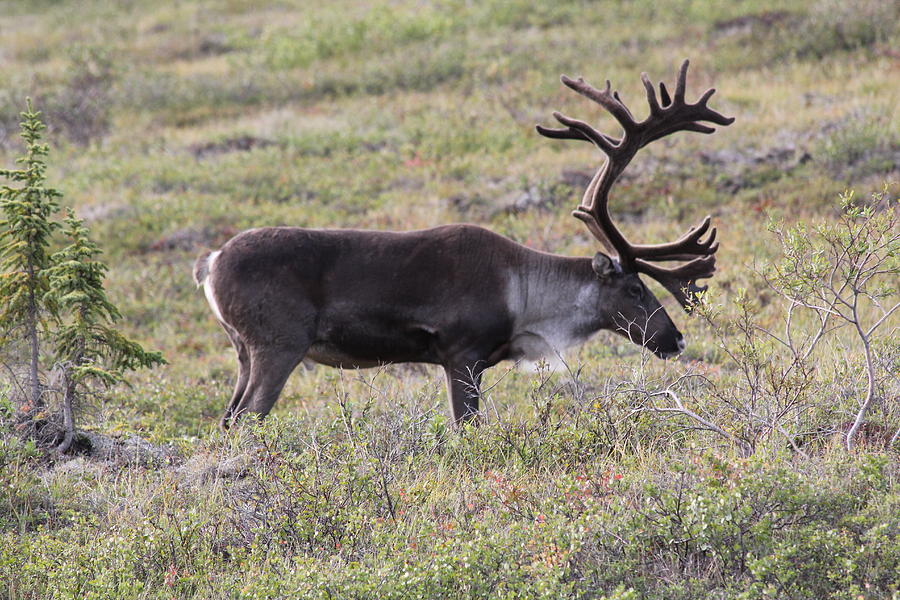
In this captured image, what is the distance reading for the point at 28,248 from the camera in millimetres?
6727

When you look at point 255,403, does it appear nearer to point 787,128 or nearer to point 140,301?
point 140,301

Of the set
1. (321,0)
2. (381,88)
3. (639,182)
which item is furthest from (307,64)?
(639,182)

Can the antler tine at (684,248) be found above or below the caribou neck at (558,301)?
above

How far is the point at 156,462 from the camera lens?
21.4 ft

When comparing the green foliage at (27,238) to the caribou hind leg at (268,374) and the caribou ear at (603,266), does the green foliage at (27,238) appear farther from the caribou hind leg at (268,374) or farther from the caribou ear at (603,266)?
the caribou ear at (603,266)

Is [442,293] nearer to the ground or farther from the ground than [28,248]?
nearer to the ground

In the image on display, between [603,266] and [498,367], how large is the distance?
1.91m

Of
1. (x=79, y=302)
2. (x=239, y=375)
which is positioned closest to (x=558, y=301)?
(x=239, y=375)

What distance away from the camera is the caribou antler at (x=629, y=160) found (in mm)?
7531

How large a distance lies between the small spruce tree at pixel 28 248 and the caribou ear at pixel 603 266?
4.00 metres

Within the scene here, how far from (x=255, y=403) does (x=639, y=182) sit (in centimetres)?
840

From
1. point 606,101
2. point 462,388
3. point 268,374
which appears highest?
point 606,101

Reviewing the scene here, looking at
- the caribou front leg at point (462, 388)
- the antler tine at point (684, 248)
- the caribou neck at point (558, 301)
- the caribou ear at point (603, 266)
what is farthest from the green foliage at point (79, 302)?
the antler tine at point (684, 248)

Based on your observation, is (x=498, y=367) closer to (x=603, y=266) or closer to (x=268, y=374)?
(x=603, y=266)
